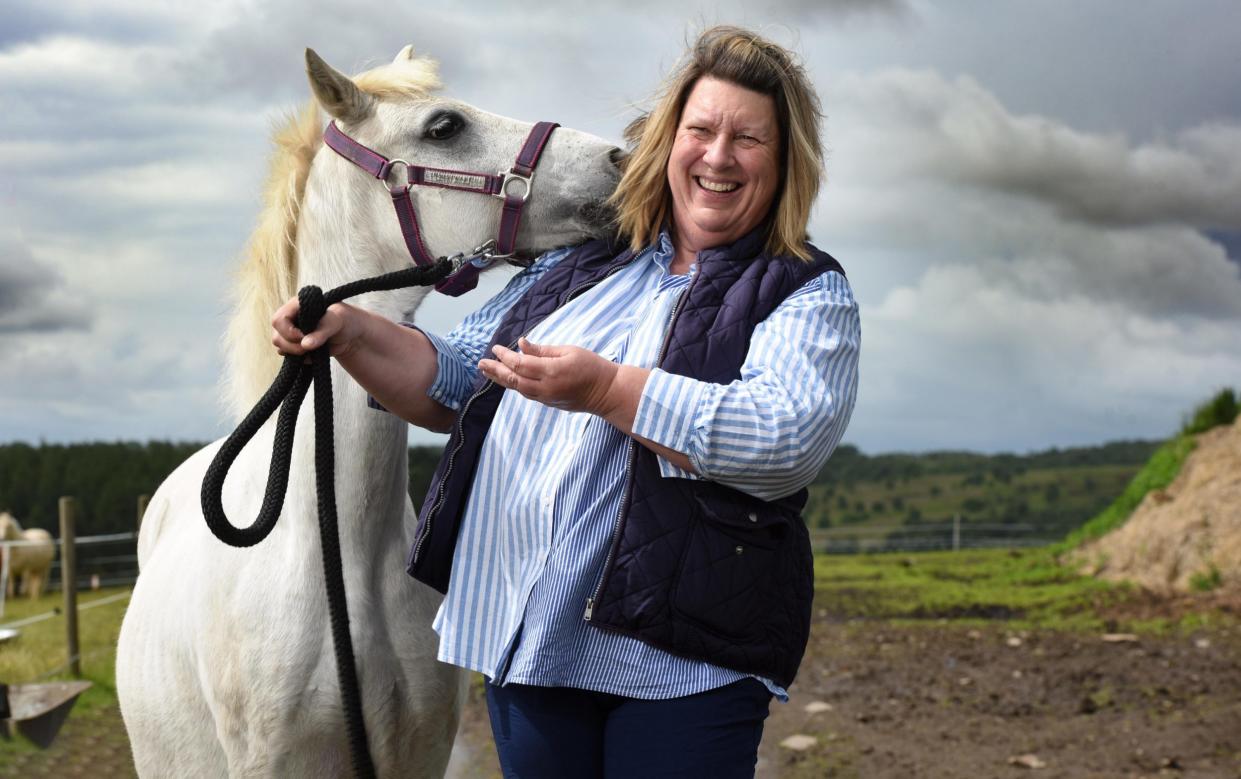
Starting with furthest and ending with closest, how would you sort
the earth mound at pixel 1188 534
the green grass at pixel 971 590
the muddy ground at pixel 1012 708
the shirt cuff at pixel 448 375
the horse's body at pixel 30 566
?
the horse's body at pixel 30 566 < the green grass at pixel 971 590 < the earth mound at pixel 1188 534 < the muddy ground at pixel 1012 708 < the shirt cuff at pixel 448 375

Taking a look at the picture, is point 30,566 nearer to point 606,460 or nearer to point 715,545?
point 606,460

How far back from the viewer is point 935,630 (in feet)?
26.0

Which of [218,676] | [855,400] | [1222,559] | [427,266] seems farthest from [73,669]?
[1222,559]

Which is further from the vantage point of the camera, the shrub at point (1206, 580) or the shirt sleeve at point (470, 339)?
the shrub at point (1206, 580)

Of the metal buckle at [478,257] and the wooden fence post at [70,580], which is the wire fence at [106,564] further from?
the metal buckle at [478,257]

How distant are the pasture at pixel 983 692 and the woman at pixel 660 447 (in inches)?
135

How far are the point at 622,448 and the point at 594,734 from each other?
1.62 ft

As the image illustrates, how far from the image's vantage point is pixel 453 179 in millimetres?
2143

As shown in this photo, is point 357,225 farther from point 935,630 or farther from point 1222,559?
point 1222,559

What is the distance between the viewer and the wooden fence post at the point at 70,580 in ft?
24.6

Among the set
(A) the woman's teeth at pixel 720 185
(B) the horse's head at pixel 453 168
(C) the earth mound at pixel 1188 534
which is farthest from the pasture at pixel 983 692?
(A) the woman's teeth at pixel 720 185

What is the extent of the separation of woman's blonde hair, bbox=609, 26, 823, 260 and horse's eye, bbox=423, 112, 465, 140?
1.55 feet

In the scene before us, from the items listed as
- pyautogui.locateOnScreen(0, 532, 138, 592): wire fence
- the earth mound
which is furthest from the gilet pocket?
pyautogui.locateOnScreen(0, 532, 138, 592): wire fence

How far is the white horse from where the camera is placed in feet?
6.72
